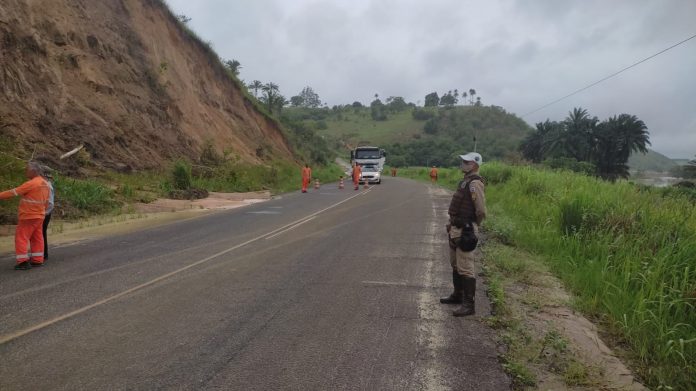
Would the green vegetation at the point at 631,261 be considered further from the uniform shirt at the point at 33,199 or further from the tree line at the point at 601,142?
the tree line at the point at 601,142

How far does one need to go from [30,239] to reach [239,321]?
485 cm

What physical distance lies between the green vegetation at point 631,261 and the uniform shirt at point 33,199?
8503 mm

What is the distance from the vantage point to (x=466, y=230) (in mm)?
5973

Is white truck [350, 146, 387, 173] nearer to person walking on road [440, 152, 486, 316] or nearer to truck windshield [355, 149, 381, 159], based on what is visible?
truck windshield [355, 149, 381, 159]

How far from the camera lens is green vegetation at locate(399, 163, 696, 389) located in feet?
16.1

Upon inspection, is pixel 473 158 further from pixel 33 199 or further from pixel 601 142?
pixel 601 142

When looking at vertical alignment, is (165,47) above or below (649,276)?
above

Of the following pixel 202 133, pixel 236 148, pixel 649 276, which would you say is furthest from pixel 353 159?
pixel 649 276

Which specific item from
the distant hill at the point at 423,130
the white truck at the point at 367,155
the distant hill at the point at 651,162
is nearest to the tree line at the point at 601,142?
the distant hill at the point at 423,130

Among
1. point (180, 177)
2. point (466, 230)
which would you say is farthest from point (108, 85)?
point (466, 230)

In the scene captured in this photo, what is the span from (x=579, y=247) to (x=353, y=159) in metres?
30.8

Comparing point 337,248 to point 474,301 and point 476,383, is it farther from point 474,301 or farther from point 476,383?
point 476,383

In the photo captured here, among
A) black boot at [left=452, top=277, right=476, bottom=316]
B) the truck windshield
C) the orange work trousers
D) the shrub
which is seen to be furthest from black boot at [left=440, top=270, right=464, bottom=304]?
the truck windshield

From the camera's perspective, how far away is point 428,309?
600 centimetres
